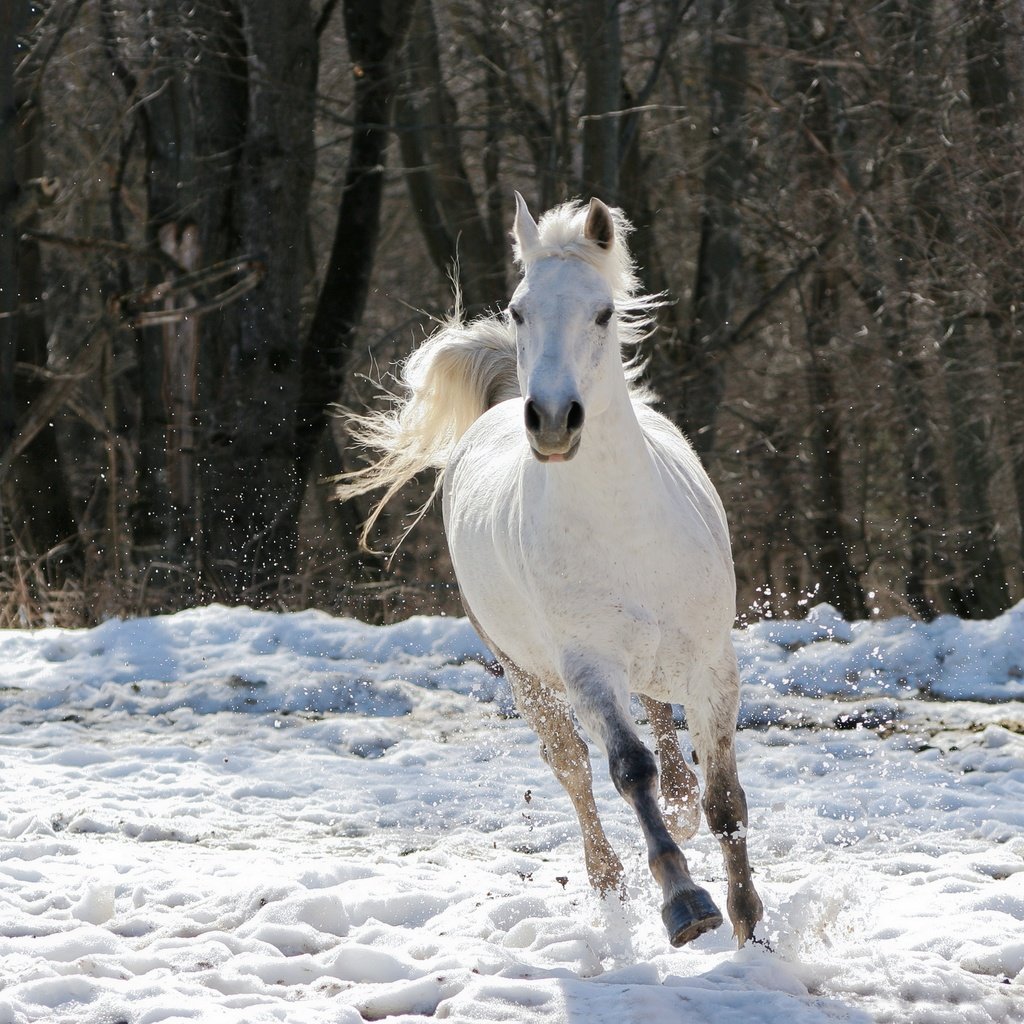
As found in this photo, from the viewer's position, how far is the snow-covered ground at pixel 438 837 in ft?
12.5

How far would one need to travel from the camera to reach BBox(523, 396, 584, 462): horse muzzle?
3.68 meters

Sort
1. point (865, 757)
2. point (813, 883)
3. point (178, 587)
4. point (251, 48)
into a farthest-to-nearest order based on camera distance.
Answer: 1. point (251, 48)
2. point (178, 587)
3. point (865, 757)
4. point (813, 883)

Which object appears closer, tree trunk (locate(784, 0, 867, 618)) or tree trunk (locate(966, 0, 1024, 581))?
tree trunk (locate(966, 0, 1024, 581))

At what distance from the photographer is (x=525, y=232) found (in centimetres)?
432

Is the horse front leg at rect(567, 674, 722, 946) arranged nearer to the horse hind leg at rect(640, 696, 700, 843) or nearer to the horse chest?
the horse chest

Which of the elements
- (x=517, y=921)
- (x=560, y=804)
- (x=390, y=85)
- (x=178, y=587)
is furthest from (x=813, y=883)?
(x=390, y=85)

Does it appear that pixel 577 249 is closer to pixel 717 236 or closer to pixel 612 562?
pixel 612 562

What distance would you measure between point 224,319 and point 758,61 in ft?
18.0

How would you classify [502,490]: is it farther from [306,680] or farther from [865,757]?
[306,680]

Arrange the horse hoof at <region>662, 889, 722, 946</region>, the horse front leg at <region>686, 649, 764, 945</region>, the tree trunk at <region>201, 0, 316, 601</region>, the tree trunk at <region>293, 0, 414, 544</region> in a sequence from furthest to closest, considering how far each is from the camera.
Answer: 1. the tree trunk at <region>293, 0, 414, 544</region>
2. the tree trunk at <region>201, 0, 316, 601</region>
3. the horse front leg at <region>686, 649, 764, 945</region>
4. the horse hoof at <region>662, 889, 722, 946</region>

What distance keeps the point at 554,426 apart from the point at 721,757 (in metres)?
1.32

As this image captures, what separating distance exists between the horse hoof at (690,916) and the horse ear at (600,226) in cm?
→ 179

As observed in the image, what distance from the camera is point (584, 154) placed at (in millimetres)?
12508

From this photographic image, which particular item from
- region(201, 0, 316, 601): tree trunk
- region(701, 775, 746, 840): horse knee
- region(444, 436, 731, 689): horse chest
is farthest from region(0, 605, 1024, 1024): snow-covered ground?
region(201, 0, 316, 601): tree trunk
